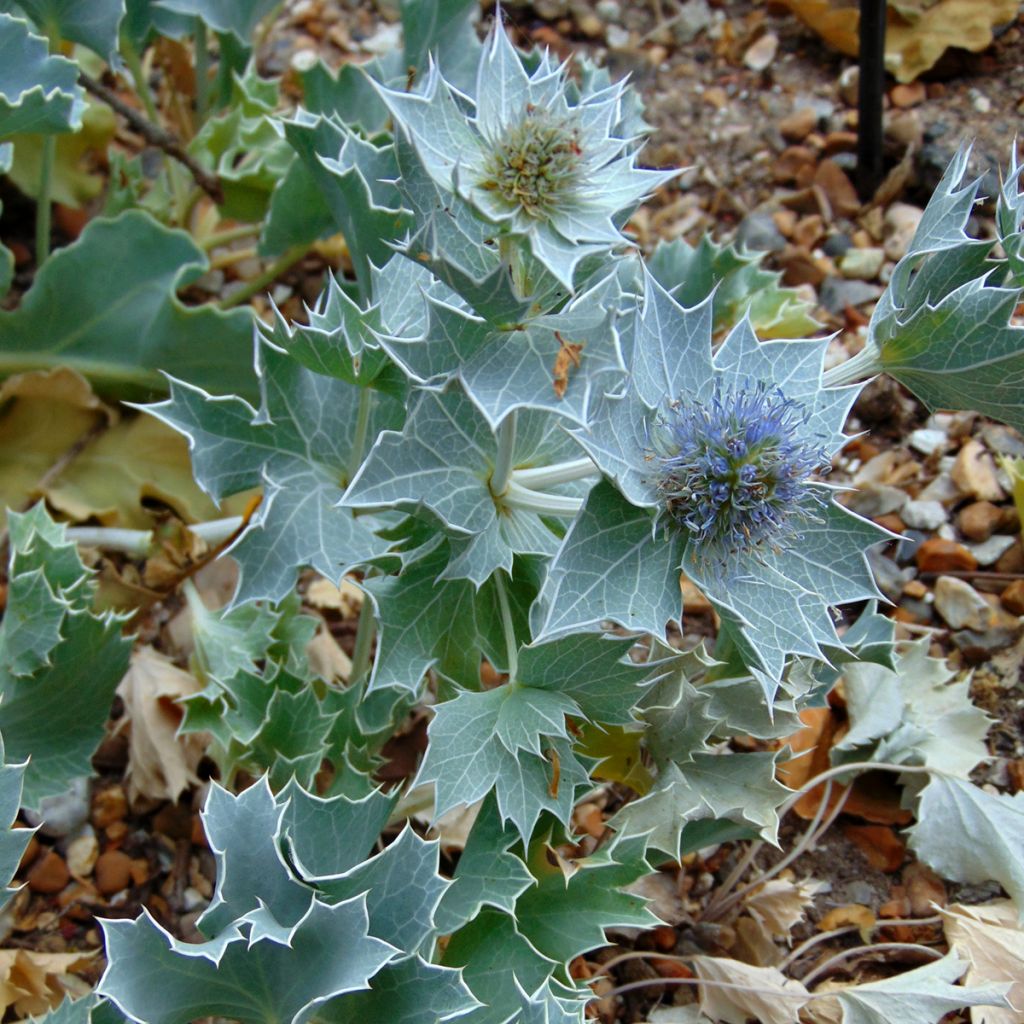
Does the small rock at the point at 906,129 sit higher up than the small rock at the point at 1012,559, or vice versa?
the small rock at the point at 906,129

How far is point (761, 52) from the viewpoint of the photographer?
7.38ft

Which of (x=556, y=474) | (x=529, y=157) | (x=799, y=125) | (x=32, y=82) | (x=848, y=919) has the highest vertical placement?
(x=529, y=157)

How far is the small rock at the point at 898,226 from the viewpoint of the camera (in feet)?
6.36

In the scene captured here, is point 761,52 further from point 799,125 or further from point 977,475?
point 977,475

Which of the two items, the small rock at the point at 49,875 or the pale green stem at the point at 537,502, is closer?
the pale green stem at the point at 537,502

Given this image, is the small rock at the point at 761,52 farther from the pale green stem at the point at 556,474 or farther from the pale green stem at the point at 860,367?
the pale green stem at the point at 556,474

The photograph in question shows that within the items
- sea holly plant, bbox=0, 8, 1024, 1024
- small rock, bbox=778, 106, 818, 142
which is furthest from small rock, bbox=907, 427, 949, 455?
small rock, bbox=778, 106, 818, 142

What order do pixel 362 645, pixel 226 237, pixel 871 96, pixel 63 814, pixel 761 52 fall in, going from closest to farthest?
pixel 362 645 → pixel 63 814 → pixel 871 96 → pixel 226 237 → pixel 761 52

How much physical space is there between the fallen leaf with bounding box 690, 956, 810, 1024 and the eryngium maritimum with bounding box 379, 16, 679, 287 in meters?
0.81

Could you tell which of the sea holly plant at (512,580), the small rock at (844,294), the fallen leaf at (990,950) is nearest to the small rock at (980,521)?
the sea holly plant at (512,580)

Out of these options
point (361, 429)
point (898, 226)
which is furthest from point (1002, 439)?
point (361, 429)

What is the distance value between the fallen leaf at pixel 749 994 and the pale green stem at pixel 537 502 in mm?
558

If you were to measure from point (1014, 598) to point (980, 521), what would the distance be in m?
0.14

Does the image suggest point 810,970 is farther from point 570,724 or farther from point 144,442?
point 144,442
